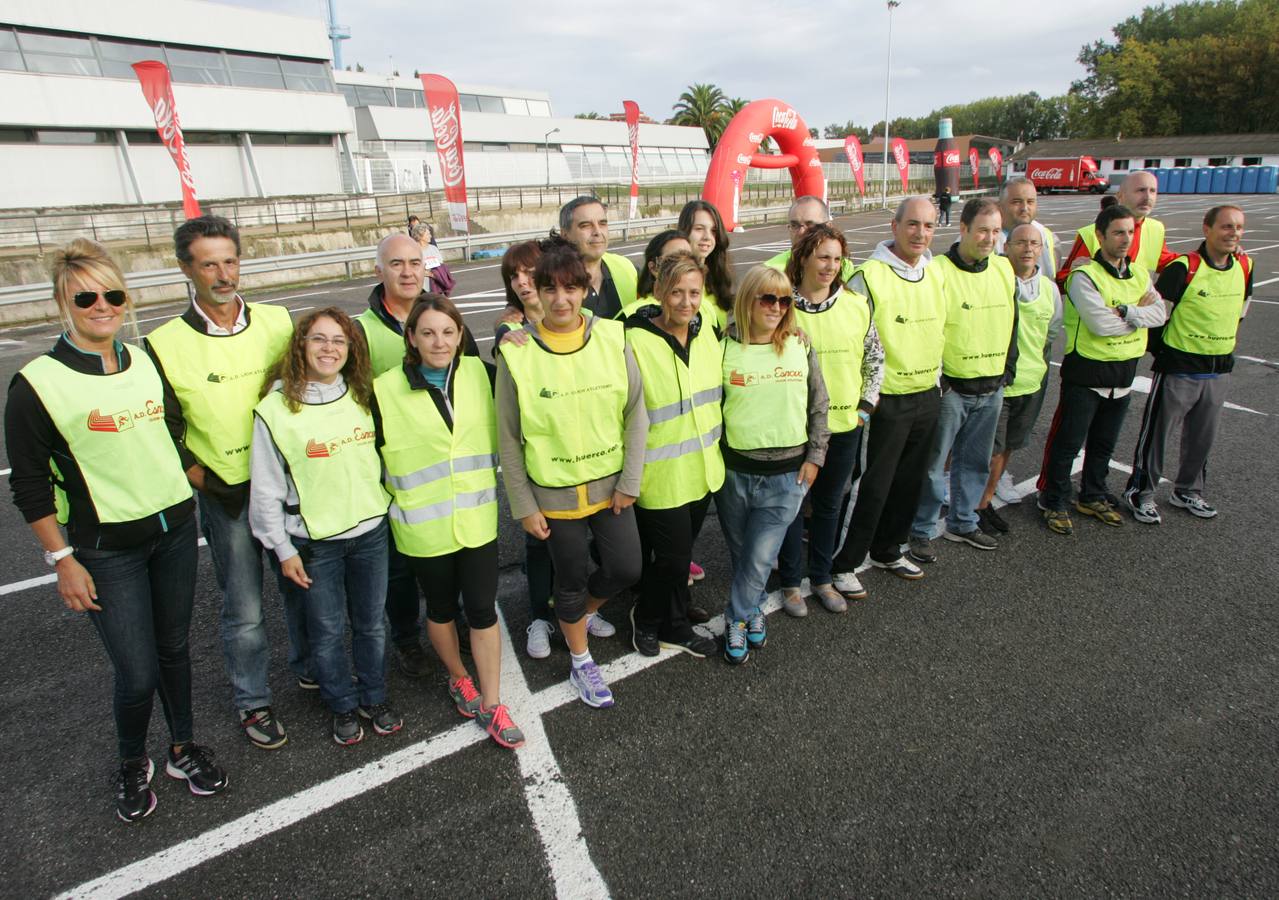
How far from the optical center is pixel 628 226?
26750 mm

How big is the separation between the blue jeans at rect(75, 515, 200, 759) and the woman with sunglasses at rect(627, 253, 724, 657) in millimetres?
1880

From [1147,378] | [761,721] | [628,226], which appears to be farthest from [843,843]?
[628,226]

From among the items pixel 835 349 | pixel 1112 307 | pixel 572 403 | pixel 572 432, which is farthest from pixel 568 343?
pixel 1112 307

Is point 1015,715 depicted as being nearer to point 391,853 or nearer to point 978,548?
point 978,548

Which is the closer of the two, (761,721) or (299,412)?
(299,412)

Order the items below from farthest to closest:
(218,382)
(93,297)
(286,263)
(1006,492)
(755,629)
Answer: (286,263), (1006,492), (755,629), (218,382), (93,297)

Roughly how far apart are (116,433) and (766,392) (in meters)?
2.56

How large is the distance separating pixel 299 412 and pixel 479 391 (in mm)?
701

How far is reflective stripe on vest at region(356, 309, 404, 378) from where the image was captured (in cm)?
316

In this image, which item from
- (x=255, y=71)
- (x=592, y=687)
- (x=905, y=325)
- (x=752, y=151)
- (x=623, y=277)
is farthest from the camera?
(x=255, y=71)

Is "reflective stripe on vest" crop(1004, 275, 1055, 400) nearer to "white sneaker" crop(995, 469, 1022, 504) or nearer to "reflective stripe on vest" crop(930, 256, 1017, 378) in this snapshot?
→ "reflective stripe on vest" crop(930, 256, 1017, 378)

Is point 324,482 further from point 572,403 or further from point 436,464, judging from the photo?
point 572,403

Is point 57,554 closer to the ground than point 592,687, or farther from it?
farther from it

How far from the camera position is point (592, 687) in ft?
10.8
